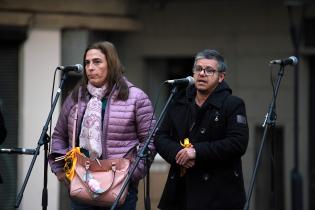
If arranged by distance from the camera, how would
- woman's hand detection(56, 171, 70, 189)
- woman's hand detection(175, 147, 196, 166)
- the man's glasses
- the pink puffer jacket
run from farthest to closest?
woman's hand detection(56, 171, 70, 189) → the pink puffer jacket → the man's glasses → woman's hand detection(175, 147, 196, 166)

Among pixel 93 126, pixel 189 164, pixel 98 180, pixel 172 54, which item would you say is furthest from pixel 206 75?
pixel 172 54

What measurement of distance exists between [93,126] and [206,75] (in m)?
0.85

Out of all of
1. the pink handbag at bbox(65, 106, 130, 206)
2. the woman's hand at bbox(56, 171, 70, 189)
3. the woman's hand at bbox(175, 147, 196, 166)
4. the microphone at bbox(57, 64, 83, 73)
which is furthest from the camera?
the microphone at bbox(57, 64, 83, 73)

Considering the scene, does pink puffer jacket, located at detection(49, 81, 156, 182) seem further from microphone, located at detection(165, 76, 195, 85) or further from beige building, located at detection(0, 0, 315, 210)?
beige building, located at detection(0, 0, 315, 210)

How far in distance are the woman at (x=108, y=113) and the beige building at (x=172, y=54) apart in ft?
14.5

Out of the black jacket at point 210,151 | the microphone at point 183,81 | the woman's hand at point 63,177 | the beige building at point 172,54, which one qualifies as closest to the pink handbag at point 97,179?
the woman's hand at point 63,177

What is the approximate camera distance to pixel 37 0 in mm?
10578

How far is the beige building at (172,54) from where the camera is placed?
1054 centimetres

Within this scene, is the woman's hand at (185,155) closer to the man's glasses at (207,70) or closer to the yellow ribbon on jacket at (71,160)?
the man's glasses at (207,70)

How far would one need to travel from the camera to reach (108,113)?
5.97 metres

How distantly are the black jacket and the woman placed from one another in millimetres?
255

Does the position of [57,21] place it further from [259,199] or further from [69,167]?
[69,167]

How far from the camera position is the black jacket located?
5.61 metres

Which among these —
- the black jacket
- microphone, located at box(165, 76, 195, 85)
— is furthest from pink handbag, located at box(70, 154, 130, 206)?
microphone, located at box(165, 76, 195, 85)
